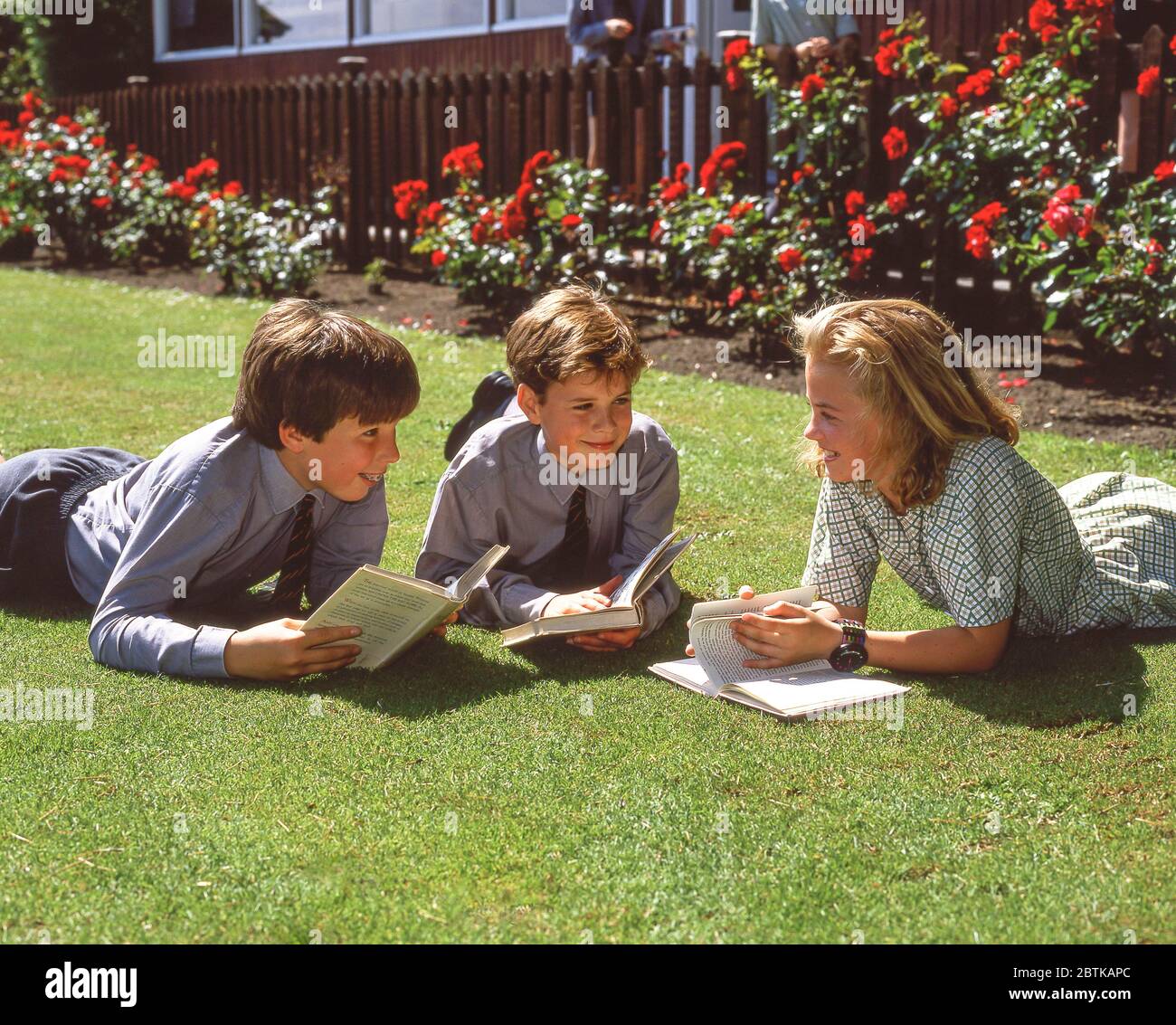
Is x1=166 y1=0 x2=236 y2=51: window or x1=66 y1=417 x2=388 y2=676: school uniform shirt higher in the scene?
x1=166 y1=0 x2=236 y2=51: window

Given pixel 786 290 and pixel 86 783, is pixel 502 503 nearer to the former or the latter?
pixel 86 783

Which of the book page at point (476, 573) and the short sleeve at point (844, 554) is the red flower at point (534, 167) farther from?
the book page at point (476, 573)

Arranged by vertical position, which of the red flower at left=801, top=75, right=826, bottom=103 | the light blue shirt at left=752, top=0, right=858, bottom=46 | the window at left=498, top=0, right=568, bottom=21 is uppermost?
the window at left=498, top=0, right=568, bottom=21

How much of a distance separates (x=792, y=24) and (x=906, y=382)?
289 inches

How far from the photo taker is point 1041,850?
2668 millimetres

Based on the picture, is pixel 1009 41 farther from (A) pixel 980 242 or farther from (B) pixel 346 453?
(B) pixel 346 453

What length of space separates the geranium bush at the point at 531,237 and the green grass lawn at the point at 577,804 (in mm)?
5585

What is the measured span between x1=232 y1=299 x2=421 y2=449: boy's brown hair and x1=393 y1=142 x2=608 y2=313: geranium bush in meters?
5.58

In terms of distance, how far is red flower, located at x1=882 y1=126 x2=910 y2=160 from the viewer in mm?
7691

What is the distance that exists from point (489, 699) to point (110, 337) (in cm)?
708

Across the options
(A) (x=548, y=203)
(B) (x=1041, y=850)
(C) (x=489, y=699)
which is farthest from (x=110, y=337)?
(B) (x=1041, y=850)

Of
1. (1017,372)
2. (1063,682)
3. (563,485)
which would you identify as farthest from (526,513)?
(1017,372)

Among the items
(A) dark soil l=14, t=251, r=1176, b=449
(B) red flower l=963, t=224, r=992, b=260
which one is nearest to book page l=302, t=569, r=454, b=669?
(A) dark soil l=14, t=251, r=1176, b=449

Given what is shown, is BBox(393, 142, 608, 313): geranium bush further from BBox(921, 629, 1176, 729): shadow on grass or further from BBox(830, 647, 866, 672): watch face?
BBox(830, 647, 866, 672): watch face
